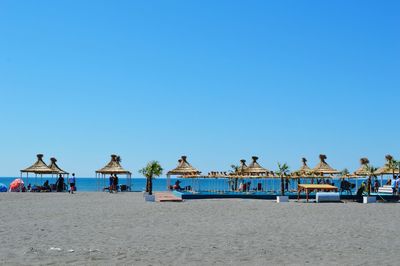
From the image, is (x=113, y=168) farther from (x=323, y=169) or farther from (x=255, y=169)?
(x=323, y=169)

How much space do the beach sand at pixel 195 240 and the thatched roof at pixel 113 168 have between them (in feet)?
78.0

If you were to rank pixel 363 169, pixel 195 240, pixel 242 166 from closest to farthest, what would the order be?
pixel 195 240, pixel 363 169, pixel 242 166

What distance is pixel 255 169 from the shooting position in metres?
41.7

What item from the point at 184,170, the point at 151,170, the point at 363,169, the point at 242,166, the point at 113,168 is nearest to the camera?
the point at 151,170

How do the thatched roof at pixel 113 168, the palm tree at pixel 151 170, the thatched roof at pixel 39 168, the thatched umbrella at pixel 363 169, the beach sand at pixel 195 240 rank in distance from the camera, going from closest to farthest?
the beach sand at pixel 195 240, the palm tree at pixel 151 170, the thatched roof at pixel 39 168, the thatched umbrella at pixel 363 169, the thatched roof at pixel 113 168

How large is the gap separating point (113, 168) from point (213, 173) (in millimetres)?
8438

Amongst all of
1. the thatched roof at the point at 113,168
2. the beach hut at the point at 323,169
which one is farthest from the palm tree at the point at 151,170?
the beach hut at the point at 323,169

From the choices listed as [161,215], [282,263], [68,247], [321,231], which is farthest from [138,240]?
[161,215]

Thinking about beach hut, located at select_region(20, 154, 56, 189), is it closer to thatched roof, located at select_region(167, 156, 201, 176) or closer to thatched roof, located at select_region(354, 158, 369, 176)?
thatched roof, located at select_region(167, 156, 201, 176)

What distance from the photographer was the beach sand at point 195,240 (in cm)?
882

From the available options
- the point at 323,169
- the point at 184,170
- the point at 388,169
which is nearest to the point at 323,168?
the point at 323,169

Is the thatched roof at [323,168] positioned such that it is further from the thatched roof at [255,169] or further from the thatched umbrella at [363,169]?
the thatched roof at [255,169]

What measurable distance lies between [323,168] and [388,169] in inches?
250

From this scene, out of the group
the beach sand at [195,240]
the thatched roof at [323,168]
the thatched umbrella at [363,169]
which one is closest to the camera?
the beach sand at [195,240]
